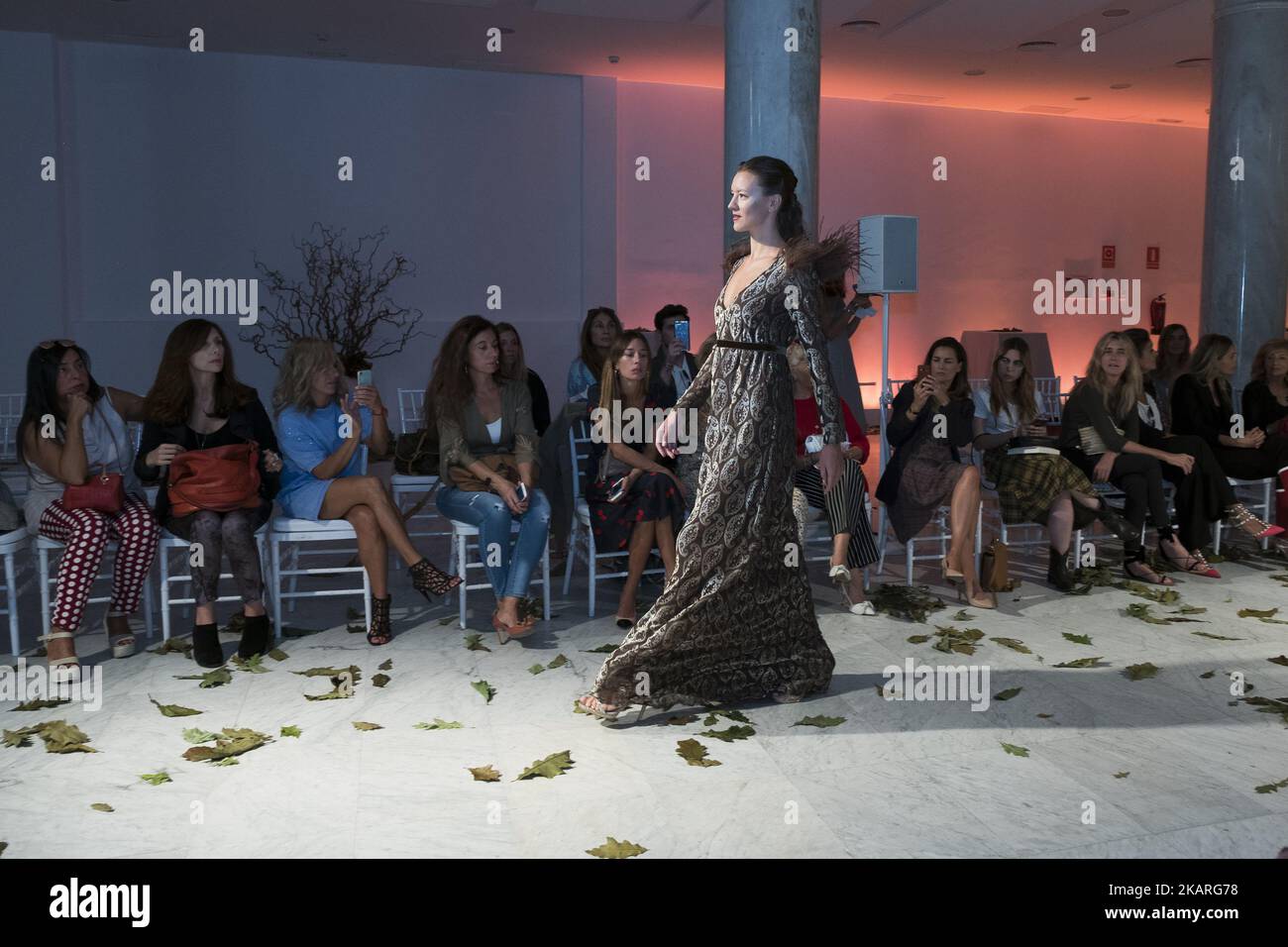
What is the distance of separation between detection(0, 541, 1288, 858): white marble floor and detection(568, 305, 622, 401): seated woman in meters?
2.09

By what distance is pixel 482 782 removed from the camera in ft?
10.0

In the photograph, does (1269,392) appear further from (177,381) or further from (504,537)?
(177,381)

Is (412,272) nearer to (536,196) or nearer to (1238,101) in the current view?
(536,196)

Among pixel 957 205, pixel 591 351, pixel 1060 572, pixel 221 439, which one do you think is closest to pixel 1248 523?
pixel 1060 572

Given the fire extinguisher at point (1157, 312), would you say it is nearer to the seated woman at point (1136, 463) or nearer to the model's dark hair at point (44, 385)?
the seated woman at point (1136, 463)

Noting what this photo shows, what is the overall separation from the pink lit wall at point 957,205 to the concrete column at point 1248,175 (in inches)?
174

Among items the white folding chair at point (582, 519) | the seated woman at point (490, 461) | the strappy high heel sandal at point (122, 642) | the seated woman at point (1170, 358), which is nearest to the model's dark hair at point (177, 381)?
the strappy high heel sandal at point (122, 642)

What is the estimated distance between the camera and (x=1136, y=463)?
18.3 feet

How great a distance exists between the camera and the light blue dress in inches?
175

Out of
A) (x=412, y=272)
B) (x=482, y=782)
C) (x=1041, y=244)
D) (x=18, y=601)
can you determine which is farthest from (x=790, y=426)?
(x=1041, y=244)

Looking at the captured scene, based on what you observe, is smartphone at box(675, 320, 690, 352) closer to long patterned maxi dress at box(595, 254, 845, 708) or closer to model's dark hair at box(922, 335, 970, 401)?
model's dark hair at box(922, 335, 970, 401)

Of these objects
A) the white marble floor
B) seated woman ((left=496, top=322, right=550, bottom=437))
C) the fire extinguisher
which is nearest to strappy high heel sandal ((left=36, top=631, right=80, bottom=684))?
the white marble floor

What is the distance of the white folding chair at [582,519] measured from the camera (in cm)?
486

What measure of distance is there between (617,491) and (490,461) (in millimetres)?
538
